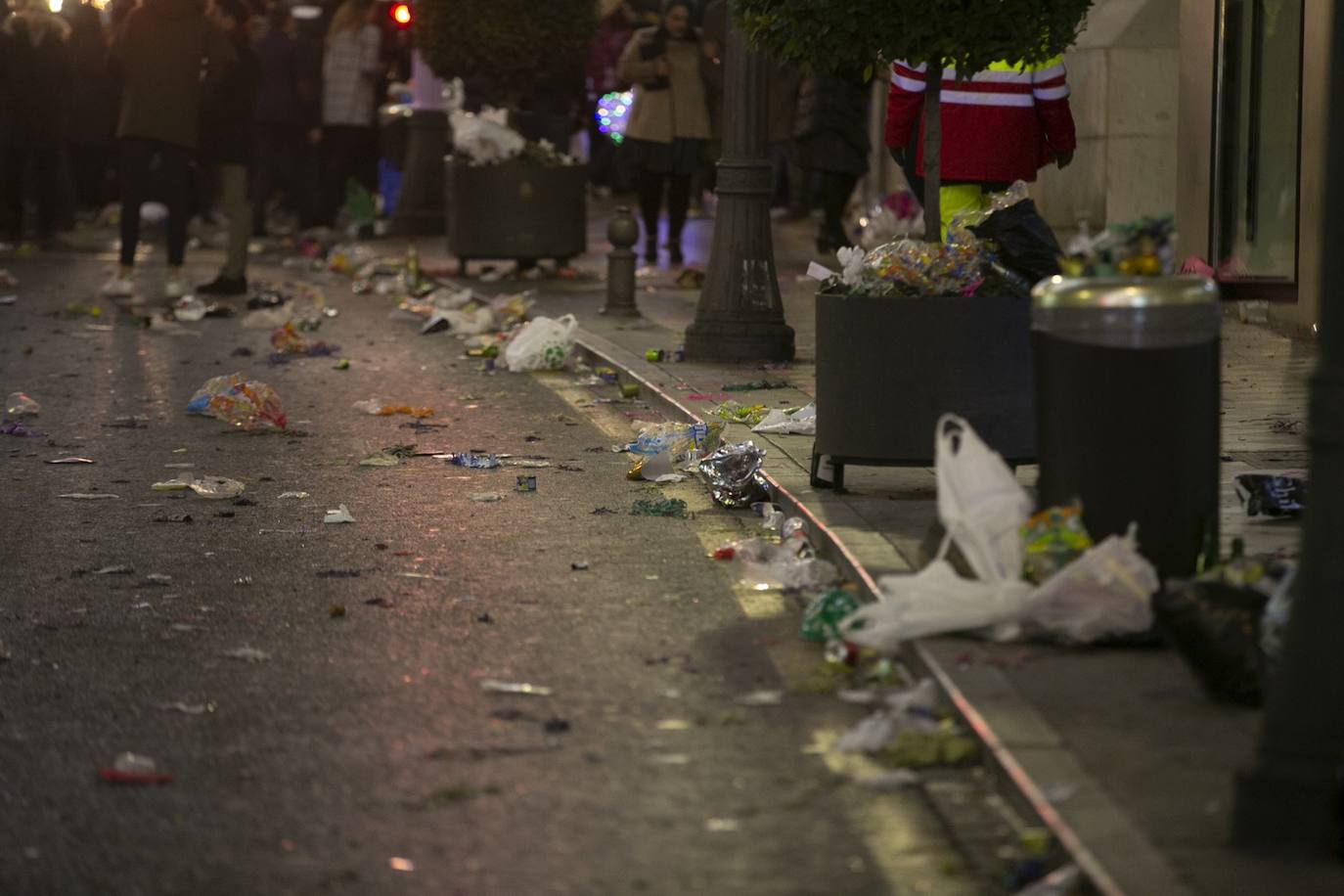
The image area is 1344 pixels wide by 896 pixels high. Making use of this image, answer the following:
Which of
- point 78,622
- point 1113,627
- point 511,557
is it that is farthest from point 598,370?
point 1113,627

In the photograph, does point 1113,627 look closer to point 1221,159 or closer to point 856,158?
point 1221,159

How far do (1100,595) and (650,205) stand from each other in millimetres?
13944

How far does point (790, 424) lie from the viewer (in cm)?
930

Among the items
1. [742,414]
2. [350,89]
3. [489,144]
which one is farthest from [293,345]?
[350,89]

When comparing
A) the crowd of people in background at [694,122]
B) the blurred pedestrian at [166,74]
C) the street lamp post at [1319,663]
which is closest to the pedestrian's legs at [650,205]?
the crowd of people in background at [694,122]

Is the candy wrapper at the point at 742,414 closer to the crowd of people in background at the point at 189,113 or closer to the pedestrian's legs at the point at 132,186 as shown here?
the crowd of people in background at the point at 189,113

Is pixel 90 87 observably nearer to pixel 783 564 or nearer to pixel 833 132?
pixel 833 132

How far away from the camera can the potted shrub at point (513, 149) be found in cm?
1811

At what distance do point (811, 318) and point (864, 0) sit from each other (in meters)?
6.84

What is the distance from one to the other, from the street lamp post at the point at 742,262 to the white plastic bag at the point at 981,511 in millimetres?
6416

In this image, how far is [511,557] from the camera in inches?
284

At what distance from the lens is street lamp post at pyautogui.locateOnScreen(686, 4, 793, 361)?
39.1 feet

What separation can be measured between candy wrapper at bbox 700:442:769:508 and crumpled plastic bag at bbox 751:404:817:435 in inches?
38.1

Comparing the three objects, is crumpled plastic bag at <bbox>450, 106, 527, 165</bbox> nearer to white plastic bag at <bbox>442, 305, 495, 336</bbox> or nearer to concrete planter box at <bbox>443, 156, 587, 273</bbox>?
concrete planter box at <bbox>443, 156, 587, 273</bbox>
